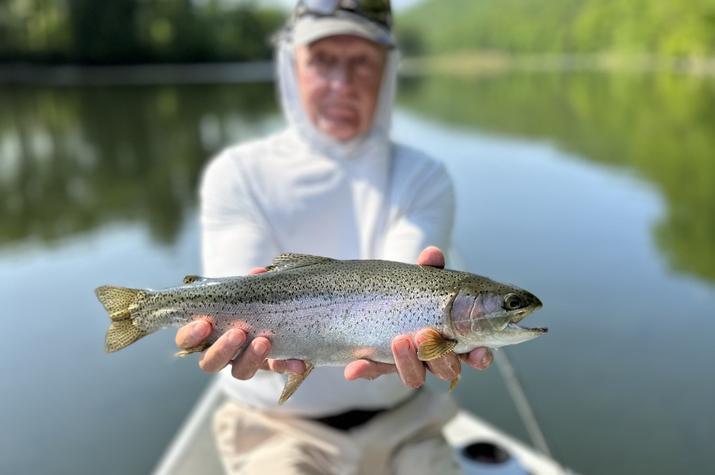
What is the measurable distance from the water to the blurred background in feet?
0.12

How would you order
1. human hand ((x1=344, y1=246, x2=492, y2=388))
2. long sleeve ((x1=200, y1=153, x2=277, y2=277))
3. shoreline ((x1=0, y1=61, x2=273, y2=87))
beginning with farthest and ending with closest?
1. shoreline ((x1=0, y1=61, x2=273, y2=87))
2. long sleeve ((x1=200, y1=153, x2=277, y2=277))
3. human hand ((x1=344, y1=246, x2=492, y2=388))

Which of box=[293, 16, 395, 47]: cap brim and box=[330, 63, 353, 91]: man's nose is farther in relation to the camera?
box=[330, 63, 353, 91]: man's nose

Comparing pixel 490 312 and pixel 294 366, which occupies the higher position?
pixel 490 312

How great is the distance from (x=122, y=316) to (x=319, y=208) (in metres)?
1.29

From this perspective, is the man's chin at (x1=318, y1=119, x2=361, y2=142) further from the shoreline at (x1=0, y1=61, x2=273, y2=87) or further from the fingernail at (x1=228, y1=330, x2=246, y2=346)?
the shoreline at (x1=0, y1=61, x2=273, y2=87)

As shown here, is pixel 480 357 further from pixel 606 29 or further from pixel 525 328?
pixel 606 29

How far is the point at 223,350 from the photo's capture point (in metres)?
2.46

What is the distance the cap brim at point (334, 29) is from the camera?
337cm

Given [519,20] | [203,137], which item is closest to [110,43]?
[203,137]

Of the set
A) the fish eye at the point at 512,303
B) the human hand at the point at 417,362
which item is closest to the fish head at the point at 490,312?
the fish eye at the point at 512,303

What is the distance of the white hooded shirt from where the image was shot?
129 inches

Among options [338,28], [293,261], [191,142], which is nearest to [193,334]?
[293,261]

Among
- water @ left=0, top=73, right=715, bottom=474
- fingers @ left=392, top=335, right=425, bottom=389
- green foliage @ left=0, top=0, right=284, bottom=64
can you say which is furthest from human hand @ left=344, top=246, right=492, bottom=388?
green foliage @ left=0, top=0, right=284, bottom=64

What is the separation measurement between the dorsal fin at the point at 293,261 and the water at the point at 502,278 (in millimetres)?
4897
